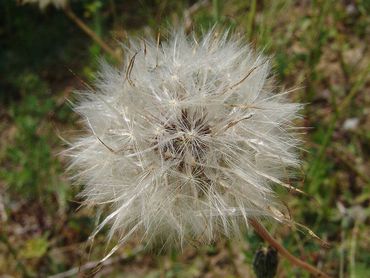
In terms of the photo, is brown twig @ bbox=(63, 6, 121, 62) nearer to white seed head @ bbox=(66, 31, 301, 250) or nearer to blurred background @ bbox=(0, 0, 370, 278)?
blurred background @ bbox=(0, 0, 370, 278)

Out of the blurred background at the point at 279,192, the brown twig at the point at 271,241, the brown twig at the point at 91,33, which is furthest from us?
the brown twig at the point at 91,33

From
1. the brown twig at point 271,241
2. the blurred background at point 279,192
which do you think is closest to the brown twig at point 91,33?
the blurred background at point 279,192

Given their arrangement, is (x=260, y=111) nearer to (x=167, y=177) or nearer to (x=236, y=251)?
(x=167, y=177)

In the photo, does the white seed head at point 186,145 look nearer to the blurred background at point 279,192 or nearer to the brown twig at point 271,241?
the brown twig at point 271,241

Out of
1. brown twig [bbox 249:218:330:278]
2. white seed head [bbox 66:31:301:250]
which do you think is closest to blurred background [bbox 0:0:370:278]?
brown twig [bbox 249:218:330:278]

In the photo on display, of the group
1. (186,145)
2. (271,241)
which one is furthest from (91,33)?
(271,241)

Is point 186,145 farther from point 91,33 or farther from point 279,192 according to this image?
point 91,33
